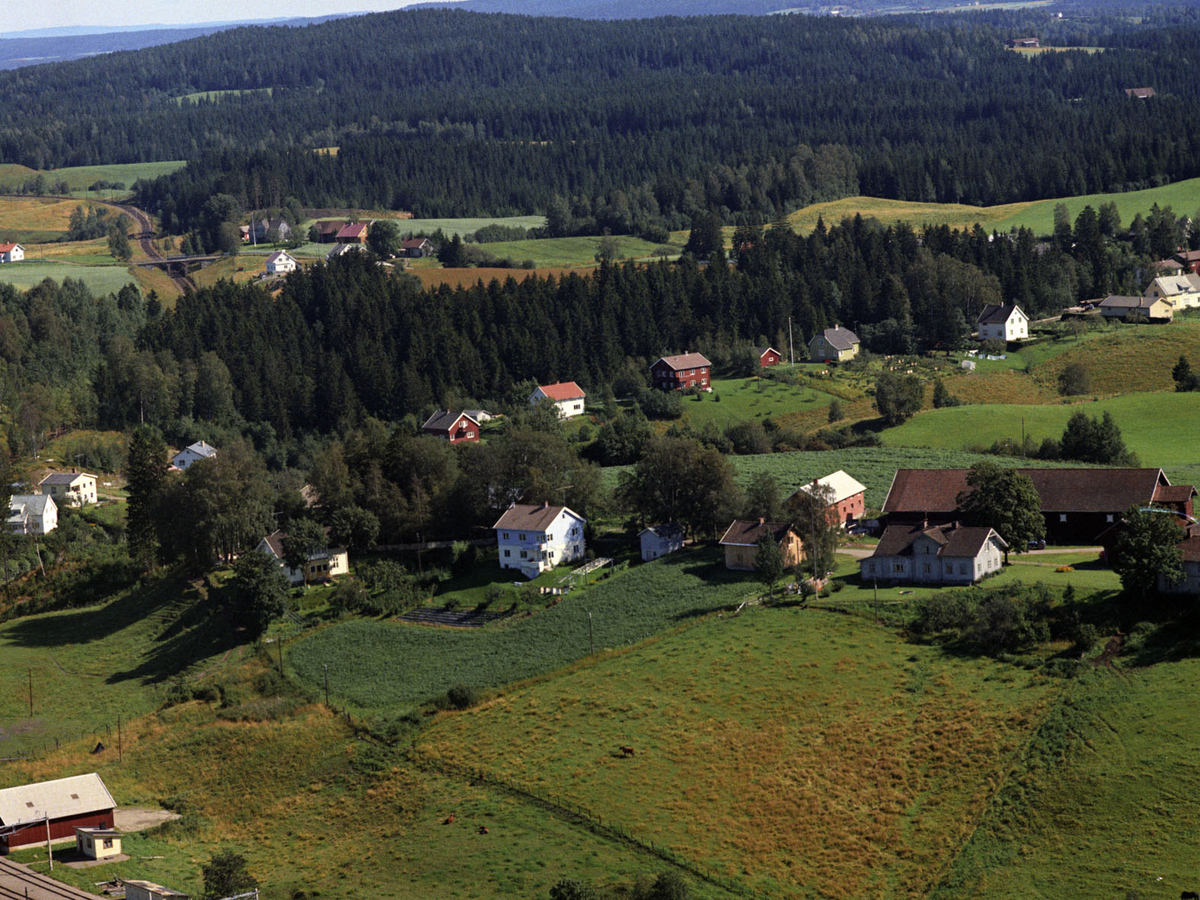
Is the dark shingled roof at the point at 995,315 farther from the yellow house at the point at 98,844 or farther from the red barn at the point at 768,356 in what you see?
the yellow house at the point at 98,844

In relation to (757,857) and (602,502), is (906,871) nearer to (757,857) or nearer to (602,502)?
(757,857)

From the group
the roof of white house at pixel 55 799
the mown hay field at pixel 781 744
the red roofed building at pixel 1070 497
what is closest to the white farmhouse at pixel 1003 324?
the red roofed building at pixel 1070 497

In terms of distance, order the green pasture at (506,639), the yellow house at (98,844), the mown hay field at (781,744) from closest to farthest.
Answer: the mown hay field at (781,744) → the yellow house at (98,844) → the green pasture at (506,639)

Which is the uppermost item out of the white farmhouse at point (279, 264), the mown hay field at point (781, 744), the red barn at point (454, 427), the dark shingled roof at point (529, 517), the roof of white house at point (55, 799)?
the white farmhouse at point (279, 264)

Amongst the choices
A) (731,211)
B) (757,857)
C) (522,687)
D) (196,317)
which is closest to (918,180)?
(731,211)

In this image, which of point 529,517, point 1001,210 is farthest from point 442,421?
point 1001,210

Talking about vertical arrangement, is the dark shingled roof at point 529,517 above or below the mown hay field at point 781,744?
above
